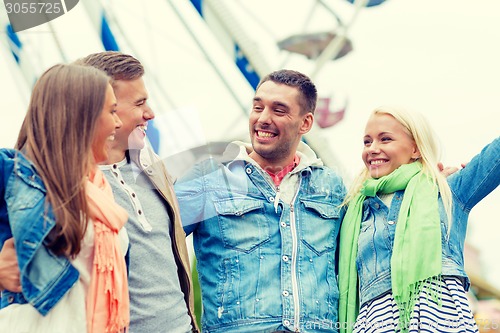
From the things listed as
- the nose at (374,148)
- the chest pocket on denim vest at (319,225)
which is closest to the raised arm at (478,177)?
the nose at (374,148)

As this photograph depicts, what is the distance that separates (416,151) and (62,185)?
4.52 ft

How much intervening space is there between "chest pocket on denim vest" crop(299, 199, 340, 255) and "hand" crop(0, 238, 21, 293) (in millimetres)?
1093

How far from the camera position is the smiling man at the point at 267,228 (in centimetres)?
275

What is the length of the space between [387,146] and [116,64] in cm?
95

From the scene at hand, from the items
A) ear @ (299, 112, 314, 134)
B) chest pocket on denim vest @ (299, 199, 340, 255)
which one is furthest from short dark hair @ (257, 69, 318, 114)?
chest pocket on denim vest @ (299, 199, 340, 255)

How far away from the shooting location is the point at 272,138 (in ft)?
10.1

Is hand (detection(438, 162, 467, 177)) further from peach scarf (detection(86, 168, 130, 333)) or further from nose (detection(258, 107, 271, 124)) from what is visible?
peach scarf (detection(86, 168, 130, 333))

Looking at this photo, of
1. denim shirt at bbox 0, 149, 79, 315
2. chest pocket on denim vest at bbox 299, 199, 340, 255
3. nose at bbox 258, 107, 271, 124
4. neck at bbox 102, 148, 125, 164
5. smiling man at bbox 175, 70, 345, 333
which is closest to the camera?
denim shirt at bbox 0, 149, 79, 315

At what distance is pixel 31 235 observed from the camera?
201 centimetres

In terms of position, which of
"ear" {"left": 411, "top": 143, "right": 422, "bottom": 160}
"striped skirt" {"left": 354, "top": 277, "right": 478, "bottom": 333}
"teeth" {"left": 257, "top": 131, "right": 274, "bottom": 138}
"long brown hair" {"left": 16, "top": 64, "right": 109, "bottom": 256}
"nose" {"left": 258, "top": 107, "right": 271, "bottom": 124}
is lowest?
"striped skirt" {"left": 354, "top": 277, "right": 478, "bottom": 333}

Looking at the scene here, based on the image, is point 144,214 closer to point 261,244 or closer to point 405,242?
point 261,244

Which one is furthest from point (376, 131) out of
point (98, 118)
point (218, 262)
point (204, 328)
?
point (98, 118)

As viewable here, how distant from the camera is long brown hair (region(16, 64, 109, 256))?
2.04 metres

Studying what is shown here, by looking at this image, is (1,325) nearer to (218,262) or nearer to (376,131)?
(218,262)
